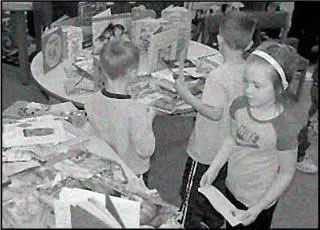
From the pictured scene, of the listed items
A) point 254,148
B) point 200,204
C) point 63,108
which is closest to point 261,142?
point 254,148

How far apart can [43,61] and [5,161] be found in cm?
69

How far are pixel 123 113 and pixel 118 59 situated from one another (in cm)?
14

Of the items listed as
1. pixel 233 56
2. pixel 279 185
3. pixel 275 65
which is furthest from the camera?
pixel 233 56

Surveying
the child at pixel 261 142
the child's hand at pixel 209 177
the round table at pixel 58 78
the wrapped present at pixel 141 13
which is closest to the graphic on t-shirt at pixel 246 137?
the child at pixel 261 142

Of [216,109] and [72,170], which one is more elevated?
[216,109]

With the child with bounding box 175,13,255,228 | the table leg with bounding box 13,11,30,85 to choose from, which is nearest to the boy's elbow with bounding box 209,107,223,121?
the child with bounding box 175,13,255,228

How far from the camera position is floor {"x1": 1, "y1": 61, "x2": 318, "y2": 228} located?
86 cm

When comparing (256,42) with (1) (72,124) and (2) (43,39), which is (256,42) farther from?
(2) (43,39)

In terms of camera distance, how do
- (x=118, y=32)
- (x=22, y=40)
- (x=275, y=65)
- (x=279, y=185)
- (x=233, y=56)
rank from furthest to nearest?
(x=22, y=40), (x=118, y=32), (x=233, y=56), (x=279, y=185), (x=275, y=65)

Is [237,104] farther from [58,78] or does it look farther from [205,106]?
[58,78]

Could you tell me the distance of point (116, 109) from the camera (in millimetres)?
1131

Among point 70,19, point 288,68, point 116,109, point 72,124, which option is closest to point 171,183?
point 116,109

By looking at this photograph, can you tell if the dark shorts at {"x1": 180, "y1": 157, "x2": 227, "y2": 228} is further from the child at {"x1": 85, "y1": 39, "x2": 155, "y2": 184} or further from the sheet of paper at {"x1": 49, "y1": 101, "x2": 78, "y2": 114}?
the sheet of paper at {"x1": 49, "y1": 101, "x2": 78, "y2": 114}

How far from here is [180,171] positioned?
124 cm
